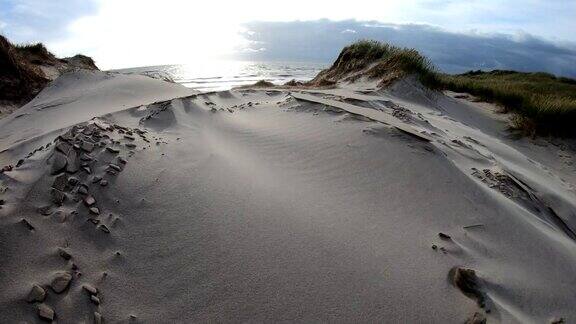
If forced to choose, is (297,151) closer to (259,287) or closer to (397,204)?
(397,204)

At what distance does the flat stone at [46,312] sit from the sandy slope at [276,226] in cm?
3

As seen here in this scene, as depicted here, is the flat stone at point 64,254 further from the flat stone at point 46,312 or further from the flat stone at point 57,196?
the flat stone at point 57,196

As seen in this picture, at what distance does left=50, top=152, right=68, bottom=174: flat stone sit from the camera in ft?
9.11

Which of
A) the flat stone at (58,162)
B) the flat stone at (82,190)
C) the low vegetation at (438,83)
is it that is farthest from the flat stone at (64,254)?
the low vegetation at (438,83)

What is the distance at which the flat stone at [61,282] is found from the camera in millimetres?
1978

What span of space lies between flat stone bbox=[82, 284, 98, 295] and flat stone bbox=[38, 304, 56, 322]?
0.59 feet

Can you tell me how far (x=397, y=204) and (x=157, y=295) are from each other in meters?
1.89

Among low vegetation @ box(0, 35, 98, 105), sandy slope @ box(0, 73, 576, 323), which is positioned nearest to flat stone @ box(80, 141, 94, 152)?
sandy slope @ box(0, 73, 576, 323)

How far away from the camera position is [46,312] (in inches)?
73.0

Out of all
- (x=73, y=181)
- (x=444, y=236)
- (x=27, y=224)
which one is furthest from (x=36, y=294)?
(x=444, y=236)

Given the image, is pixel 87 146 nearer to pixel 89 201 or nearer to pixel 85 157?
pixel 85 157

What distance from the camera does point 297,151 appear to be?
3912 millimetres

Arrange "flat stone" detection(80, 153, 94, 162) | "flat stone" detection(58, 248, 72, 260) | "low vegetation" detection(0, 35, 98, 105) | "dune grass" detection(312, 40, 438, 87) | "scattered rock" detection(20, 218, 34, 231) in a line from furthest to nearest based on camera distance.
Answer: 1. "dune grass" detection(312, 40, 438, 87)
2. "low vegetation" detection(0, 35, 98, 105)
3. "flat stone" detection(80, 153, 94, 162)
4. "scattered rock" detection(20, 218, 34, 231)
5. "flat stone" detection(58, 248, 72, 260)

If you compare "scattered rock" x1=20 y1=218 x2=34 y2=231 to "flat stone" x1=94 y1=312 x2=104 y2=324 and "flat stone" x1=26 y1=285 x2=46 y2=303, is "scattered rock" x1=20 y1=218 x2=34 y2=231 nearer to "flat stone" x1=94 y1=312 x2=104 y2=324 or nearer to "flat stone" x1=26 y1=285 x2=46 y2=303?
"flat stone" x1=26 y1=285 x2=46 y2=303
